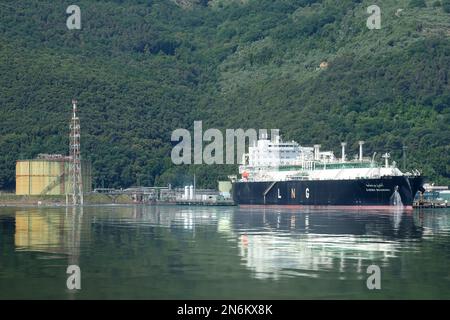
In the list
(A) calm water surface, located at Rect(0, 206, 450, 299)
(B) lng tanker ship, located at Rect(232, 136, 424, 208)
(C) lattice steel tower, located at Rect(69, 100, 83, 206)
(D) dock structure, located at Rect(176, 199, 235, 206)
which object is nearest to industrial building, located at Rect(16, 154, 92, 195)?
(C) lattice steel tower, located at Rect(69, 100, 83, 206)

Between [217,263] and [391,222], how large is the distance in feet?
136

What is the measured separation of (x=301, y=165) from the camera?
16325 centimetres

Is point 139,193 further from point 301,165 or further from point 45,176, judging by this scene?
point 301,165

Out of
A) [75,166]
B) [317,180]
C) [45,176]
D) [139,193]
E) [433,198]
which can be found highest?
[75,166]

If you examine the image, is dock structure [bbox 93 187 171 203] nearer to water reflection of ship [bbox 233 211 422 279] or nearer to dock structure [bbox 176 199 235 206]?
dock structure [bbox 176 199 235 206]

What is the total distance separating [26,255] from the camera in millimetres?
56250

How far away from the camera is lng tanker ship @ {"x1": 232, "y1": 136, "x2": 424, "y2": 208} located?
13738 cm

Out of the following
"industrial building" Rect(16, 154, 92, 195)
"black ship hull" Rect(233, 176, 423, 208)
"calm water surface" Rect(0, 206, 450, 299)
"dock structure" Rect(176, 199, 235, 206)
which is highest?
"industrial building" Rect(16, 154, 92, 195)

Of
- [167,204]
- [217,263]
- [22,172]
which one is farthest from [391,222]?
[22,172]

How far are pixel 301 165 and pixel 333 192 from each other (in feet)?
58.6

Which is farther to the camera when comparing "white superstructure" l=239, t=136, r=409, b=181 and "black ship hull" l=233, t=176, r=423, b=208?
"white superstructure" l=239, t=136, r=409, b=181

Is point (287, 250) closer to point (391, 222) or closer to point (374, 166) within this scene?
point (391, 222)

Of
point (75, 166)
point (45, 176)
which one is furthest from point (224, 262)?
point (45, 176)

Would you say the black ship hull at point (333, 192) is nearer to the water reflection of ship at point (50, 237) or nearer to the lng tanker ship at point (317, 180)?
the lng tanker ship at point (317, 180)
